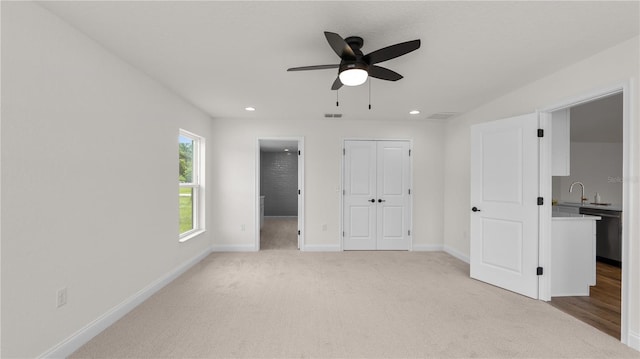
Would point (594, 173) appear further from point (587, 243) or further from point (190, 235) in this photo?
point (190, 235)

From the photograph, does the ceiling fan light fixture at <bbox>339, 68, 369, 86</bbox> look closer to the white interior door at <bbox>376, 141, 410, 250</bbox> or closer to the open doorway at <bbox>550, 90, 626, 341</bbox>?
the open doorway at <bbox>550, 90, 626, 341</bbox>

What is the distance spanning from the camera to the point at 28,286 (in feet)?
5.90

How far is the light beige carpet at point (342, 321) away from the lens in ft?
7.14

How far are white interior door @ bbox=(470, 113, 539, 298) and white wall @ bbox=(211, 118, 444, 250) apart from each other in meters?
1.56

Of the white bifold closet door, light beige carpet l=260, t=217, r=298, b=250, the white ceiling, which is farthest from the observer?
light beige carpet l=260, t=217, r=298, b=250

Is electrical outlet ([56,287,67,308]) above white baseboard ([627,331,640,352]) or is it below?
above

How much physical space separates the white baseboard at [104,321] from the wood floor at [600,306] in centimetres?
435

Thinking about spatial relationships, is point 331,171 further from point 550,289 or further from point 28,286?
point 28,286

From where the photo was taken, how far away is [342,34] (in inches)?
85.5

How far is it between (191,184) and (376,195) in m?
3.23

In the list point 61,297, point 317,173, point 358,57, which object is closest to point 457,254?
point 317,173

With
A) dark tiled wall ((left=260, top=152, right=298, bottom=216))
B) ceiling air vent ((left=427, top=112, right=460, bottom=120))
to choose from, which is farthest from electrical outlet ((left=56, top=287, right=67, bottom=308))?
dark tiled wall ((left=260, top=152, right=298, bottom=216))

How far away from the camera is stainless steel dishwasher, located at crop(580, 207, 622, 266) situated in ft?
14.3

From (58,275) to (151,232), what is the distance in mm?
1180
